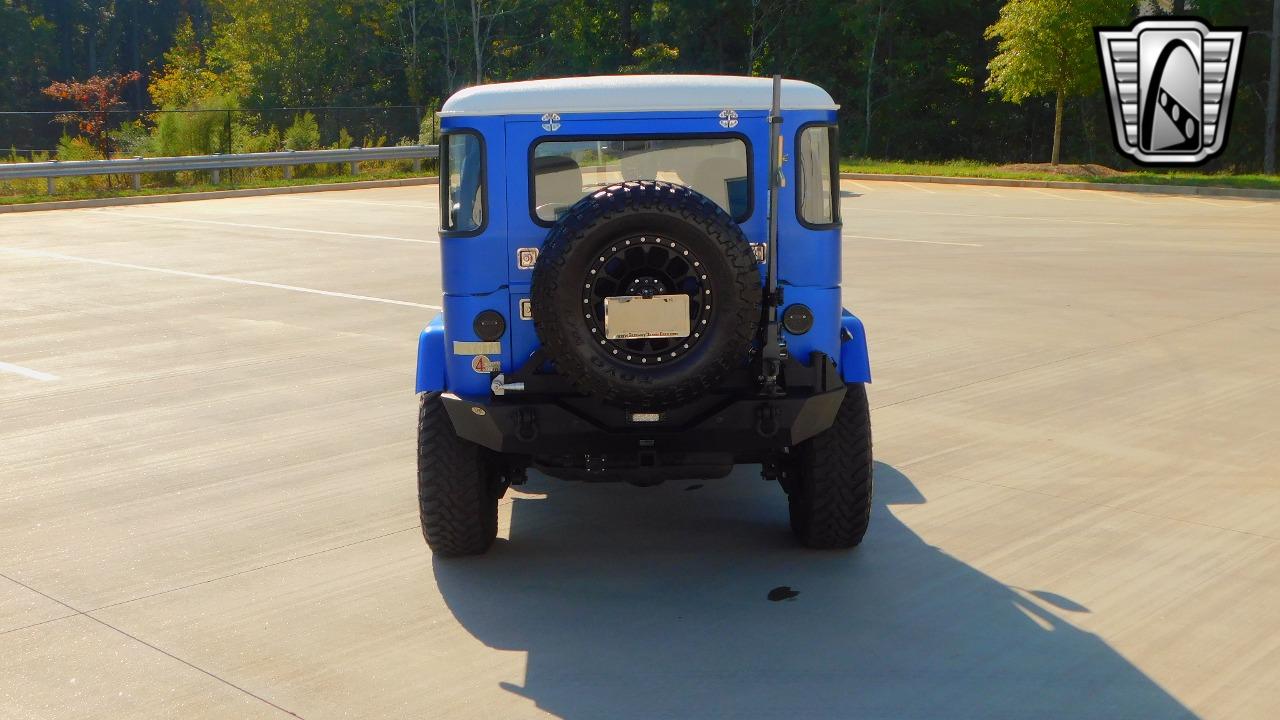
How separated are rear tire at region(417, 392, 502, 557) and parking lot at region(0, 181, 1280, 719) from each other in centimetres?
16

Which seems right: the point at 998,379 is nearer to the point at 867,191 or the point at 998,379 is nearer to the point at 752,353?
the point at 752,353

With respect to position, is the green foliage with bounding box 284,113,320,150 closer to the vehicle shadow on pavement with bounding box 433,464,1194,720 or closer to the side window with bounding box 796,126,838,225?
the vehicle shadow on pavement with bounding box 433,464,1194,720

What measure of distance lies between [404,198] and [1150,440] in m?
24.0

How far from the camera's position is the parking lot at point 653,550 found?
511 centimetres

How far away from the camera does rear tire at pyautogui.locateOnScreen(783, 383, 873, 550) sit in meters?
6.36

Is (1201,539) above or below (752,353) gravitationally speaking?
below

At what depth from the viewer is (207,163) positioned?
3322 centimetres

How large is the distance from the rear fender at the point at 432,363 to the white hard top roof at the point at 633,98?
1.07 m

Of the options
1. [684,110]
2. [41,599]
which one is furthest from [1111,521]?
[41,599]

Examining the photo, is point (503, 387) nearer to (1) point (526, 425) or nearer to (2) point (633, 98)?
(1) point (526, 425)

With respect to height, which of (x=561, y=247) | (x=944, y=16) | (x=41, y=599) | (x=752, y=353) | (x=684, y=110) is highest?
(x=944, y=16)

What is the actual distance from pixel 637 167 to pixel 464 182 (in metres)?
0.78

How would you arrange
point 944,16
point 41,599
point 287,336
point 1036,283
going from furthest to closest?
point 944,16
point 1036,283
point 287,336
point 41,599

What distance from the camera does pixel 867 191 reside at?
3114 centimetres
